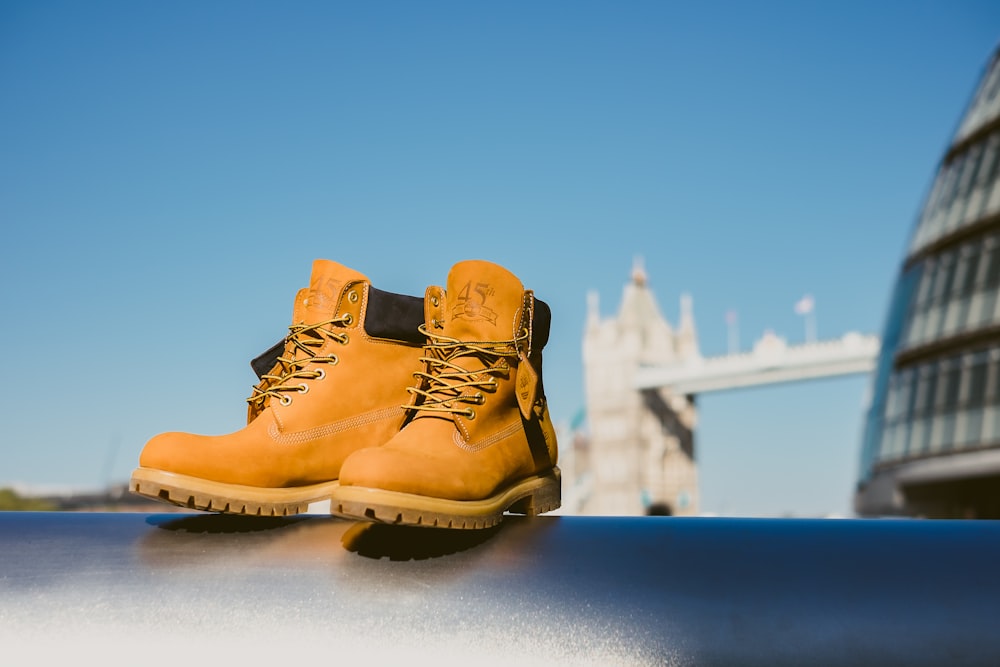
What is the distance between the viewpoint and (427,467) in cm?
159

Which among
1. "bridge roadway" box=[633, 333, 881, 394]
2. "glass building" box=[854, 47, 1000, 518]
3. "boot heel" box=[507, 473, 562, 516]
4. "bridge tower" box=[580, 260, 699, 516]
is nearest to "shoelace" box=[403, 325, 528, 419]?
"boot heel" box=[507, 473, 562, 516]

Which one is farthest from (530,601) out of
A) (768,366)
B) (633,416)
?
(633,416)

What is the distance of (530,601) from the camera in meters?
1.09

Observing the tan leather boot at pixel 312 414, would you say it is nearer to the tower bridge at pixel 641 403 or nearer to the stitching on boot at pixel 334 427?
the stitching on boot at pixel 334 427

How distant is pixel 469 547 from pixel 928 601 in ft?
2.09

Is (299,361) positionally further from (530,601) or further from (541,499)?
(530,601)

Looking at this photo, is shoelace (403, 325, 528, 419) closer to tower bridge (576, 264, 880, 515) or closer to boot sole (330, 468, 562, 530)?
boot sole (330, 468, 562, 530)

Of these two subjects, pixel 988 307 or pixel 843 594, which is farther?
pixel 988 307

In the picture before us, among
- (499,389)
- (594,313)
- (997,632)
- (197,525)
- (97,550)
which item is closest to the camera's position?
(997,632)

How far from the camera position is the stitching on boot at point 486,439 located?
1.78 meters

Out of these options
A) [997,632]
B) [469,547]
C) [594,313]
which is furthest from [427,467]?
[594,313]

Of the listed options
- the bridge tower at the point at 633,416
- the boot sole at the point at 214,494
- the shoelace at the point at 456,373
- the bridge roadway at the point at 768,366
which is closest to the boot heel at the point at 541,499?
the shoelace at the point at 456,373

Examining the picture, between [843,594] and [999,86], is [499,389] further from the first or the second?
[999,86]

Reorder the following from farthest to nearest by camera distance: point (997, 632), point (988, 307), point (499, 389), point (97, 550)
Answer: point (988, 307)
point (499, 389)
point (97, 550)
point (997, 632)
